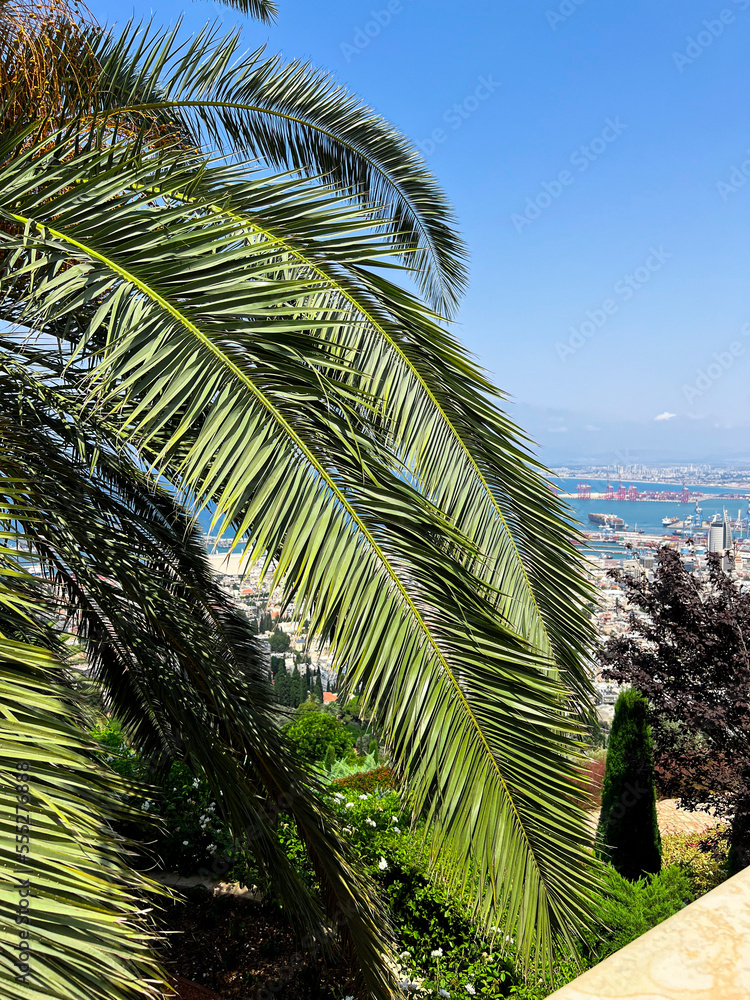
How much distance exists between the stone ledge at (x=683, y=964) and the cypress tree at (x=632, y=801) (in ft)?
26.3

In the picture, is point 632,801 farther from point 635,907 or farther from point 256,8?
point 256,8

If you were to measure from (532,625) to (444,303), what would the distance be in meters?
5.18

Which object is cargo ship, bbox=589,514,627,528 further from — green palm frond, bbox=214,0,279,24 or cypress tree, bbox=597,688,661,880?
green palm frond, bbox=214,0,279,24

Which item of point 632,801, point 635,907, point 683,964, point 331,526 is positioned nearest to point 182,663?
point 331,526

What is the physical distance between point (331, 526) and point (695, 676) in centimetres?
867

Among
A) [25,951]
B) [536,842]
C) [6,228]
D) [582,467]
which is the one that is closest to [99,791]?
[25,951]

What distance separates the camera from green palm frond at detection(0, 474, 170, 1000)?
109 centimetres

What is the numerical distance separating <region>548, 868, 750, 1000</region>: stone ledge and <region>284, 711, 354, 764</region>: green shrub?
709 cm

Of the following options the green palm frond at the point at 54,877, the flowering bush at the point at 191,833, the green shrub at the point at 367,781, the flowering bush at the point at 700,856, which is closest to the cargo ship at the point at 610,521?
the flowering bush at the point at 700,856

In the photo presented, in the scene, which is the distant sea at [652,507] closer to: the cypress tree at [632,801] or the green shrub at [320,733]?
the cypress tree at [632,801]

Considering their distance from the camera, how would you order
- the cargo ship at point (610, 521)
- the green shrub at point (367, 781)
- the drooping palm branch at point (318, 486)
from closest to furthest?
the drooping palm branch at point (318, 486), the green shrub at point (367, 781), the cargo ship at point (610, 521)

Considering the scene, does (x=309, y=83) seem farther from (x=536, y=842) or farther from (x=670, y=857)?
(x=670, y=857)

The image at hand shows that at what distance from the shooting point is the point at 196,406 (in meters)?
1.73

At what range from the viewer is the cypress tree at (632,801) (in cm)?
810
